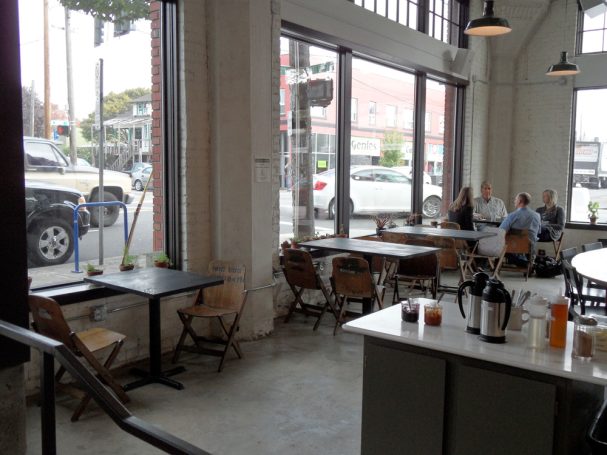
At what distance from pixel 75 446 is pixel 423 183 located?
6728 mm

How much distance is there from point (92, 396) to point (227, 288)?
3.29 meters

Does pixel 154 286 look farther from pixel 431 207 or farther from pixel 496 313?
pixel 431 207

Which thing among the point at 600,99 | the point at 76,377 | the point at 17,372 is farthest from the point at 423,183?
the point at 76,377

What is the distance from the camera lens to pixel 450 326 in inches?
104

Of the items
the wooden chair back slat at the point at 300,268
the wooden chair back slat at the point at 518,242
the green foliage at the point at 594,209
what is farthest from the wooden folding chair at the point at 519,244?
the wooden chair back slat at the point at 300,268

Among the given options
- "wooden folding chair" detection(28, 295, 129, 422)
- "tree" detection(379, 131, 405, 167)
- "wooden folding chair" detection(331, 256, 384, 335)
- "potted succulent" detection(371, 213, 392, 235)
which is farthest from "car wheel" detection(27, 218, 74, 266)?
"tree" detection(379, 131, 405, 167)

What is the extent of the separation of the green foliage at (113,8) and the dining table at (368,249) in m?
2.69

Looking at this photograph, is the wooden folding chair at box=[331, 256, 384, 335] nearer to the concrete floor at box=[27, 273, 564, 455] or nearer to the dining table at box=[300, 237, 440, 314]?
the dining table at box=[300, 237, 440, 314]

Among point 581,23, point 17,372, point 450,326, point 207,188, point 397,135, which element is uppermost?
point 581,23

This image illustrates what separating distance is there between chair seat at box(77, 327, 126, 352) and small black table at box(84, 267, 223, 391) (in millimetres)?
303

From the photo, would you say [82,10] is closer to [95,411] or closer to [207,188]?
[207,188]

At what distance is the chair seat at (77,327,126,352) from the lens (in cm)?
371

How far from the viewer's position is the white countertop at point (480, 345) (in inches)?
83.6

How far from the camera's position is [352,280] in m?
5.45
